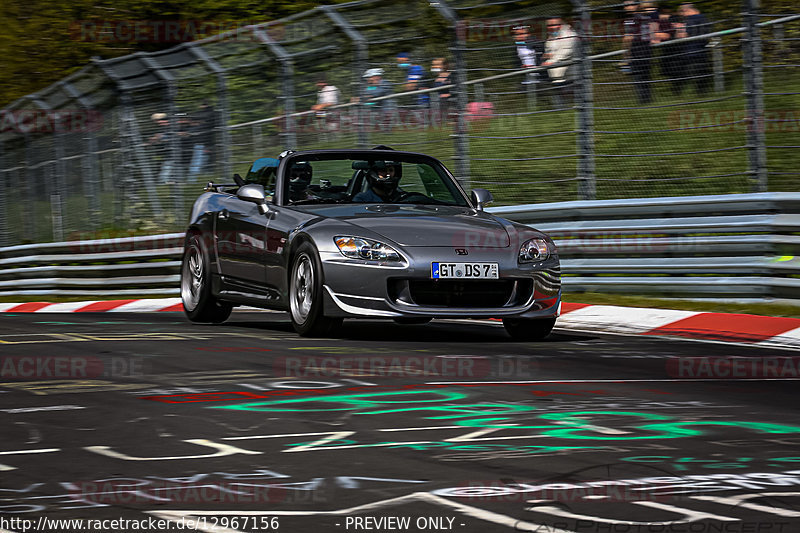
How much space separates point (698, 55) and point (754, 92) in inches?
34.1

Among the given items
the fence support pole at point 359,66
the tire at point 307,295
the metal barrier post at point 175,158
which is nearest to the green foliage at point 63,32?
the metal barrier post at point 175,158

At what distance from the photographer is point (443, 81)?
15430 millimetres

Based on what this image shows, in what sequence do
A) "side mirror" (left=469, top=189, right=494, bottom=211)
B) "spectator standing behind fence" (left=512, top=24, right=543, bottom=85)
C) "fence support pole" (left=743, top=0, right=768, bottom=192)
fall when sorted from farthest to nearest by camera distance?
"spectator standing behind fence" (left=512, top=24, right=543, bottom=85), "fence support pole" (left=743, top=0, right=768, bottom=192), "side mirror" (left=469, top=189, right=494, bottom=211)

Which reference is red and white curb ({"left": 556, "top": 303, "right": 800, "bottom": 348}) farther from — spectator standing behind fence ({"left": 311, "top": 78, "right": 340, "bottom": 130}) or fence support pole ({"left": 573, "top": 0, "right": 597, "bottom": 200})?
spectator standing behind fence ({"left": 311, "top": 78, "right": 340, "bottom": 130})

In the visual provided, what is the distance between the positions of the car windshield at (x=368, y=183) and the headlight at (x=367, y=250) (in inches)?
47.6

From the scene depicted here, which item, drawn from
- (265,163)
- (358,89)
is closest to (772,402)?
(265,163)

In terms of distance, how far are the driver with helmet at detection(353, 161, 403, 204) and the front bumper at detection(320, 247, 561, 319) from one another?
1.38m

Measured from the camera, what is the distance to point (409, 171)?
1102cm

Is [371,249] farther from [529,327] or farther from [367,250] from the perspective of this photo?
[529,327]

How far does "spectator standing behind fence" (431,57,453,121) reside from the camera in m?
15.2

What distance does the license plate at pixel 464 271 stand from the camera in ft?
30.2

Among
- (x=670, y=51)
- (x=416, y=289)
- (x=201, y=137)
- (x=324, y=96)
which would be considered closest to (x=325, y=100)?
(x=324, y=96)

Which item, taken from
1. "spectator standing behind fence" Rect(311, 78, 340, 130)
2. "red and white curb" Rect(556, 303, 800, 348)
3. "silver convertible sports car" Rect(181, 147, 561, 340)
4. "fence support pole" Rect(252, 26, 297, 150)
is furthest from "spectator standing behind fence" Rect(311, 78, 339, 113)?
"red and white curb" Rect(556, 303, 800, 348)

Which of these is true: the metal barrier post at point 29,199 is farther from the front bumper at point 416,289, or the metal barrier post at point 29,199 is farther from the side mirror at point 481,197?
the front bumper at point 416,289
